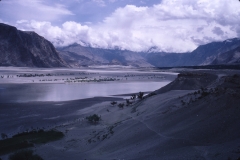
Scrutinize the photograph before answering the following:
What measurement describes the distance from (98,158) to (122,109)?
13.6m

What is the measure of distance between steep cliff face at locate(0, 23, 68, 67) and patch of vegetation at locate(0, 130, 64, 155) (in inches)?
6315

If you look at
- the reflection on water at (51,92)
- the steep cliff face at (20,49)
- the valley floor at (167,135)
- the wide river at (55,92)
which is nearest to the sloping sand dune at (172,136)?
the valley floor at (167,135)

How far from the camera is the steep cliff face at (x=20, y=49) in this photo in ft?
558

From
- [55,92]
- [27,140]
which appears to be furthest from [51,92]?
[27,140]

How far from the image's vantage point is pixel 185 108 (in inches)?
655

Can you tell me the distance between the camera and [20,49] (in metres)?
177

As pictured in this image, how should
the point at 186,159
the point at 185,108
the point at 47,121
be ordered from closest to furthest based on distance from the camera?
the point at 186,159, the point at 185,108, the point at 47,121

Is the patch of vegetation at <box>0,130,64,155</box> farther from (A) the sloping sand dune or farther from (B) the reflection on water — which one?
(B) the reflection on water

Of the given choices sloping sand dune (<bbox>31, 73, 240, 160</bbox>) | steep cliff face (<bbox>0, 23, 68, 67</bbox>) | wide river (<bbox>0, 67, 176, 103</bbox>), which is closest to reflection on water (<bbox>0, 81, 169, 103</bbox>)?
wide river (<bbox>0, 67, 176, 103</bbox>)

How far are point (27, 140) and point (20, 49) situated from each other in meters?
173

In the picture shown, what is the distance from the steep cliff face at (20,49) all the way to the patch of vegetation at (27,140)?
6315 inches

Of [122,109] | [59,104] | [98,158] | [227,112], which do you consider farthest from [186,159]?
[59,104]

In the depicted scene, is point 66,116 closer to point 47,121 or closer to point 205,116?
point 47,121

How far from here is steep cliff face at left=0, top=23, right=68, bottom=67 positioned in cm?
17000
